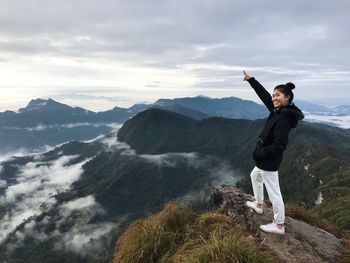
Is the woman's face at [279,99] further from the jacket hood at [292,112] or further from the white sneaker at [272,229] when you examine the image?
the white sneaker at [272,229]

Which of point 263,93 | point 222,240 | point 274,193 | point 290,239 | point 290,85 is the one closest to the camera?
point 222,240

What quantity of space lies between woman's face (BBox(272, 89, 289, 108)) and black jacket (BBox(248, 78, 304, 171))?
0.48ft

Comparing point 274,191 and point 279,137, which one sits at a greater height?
point 279,137

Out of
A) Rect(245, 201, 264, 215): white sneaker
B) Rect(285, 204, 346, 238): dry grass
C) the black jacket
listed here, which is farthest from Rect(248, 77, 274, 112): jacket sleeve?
Rect(285, 204, 346, 238): dry grass

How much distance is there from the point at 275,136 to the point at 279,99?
1.13 meters

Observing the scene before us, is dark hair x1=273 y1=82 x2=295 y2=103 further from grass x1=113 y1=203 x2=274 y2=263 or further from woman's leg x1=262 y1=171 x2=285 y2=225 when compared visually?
grass x1=113 y1=203 x2=274 y2=263

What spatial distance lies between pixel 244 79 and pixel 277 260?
20.0ft

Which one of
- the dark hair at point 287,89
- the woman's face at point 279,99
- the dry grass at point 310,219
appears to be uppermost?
the dark hair at point 287,89

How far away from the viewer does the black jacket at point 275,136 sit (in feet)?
35.9

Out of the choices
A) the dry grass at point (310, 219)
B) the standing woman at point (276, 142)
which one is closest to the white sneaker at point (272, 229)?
the standing woman at point (276, 142)

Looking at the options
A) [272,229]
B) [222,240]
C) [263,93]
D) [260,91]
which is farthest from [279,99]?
[222,240]

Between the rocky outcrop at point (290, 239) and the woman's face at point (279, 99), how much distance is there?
3.82 meters

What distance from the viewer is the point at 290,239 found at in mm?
11227

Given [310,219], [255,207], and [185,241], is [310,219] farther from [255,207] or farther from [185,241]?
[185,241]
